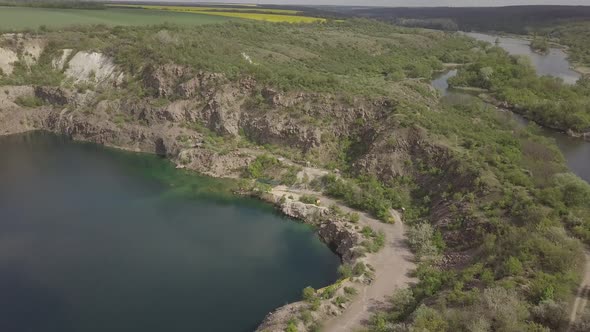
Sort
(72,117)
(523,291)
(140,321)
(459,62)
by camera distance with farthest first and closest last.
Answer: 1. (459,62)
2. (72,117)
3. (140,321)
4. (523,291)

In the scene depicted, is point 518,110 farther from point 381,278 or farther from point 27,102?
point 27,102

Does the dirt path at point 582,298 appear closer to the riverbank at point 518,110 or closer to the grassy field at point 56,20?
the riverbank at point 518,110

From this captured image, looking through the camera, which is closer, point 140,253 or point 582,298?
point 582,298

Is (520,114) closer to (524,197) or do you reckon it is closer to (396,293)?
(524,197)

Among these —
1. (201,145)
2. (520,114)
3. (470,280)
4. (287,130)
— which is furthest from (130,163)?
(520,114)

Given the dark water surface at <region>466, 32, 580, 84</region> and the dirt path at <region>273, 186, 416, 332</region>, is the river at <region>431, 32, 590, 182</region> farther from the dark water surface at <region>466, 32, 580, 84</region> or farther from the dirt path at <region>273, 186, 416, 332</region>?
the dirt path at <region>273, 186, 416, 332</region>

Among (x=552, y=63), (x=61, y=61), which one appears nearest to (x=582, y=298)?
(x=61, y=61)
